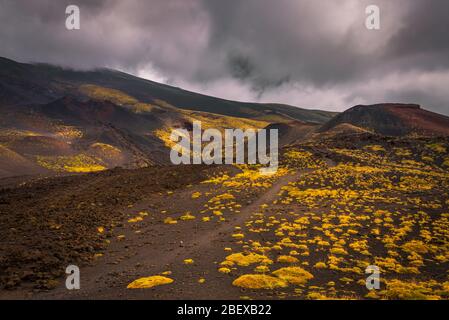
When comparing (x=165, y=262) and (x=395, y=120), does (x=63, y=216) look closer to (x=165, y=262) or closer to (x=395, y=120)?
(x=165, y=262)

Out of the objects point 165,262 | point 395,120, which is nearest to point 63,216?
point 165,262

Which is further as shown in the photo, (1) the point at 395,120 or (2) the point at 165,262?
(1) the point at 395,120

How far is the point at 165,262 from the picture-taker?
23500 mm

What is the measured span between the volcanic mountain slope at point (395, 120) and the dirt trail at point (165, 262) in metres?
127

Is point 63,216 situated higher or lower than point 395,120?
lower

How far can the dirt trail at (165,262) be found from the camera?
18.3 m

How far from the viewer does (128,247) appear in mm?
27453

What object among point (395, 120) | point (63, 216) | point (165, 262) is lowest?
point (165, 262)

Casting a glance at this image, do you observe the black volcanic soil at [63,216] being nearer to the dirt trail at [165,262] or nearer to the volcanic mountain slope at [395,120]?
the dirt trail at [165,262]

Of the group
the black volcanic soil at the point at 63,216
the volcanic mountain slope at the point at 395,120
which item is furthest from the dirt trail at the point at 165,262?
the volcanic mountain slope at the point at 395,120

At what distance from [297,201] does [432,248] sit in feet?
56.8

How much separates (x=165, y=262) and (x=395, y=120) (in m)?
153

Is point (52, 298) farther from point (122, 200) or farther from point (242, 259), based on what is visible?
point (122, 200)

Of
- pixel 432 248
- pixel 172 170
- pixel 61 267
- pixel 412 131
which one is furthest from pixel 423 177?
pixel 412 131
